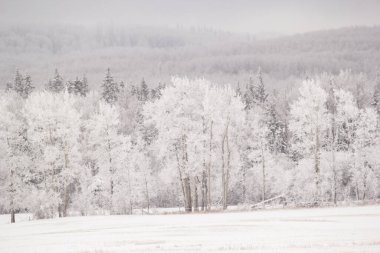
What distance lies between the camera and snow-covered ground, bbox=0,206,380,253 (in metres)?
23.8

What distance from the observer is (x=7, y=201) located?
54.2 meters

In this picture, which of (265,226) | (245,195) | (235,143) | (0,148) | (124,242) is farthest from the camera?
(245,195)

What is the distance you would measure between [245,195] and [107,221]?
1457 inches

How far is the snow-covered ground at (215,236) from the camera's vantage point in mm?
23766

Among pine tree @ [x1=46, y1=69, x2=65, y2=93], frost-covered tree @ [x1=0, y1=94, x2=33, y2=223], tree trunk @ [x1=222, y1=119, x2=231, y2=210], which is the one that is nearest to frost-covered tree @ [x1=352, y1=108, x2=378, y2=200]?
tree trunk @ [x1=222, y1=119, x2=231, y2=210]

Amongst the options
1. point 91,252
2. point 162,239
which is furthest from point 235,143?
point 91,252

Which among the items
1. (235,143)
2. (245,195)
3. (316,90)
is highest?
(316,90)

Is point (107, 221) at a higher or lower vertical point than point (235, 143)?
lower

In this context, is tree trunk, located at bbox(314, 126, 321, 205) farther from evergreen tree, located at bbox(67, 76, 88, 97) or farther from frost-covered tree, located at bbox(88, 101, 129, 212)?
evergreen tree, located at bbox(67, 76, 88, 97)

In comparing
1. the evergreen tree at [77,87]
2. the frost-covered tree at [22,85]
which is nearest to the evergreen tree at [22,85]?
the frost-covered tree at [22,85]

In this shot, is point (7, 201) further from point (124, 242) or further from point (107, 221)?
point (124, 242)

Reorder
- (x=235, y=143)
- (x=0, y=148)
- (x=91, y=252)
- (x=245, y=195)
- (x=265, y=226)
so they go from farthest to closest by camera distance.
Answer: (x=245, y=195)
(x=235, y=143)
(x=0, y=148)
(x=265, y=226)
(x=91, y=252)

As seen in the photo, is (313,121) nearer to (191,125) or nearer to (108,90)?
(191,125)

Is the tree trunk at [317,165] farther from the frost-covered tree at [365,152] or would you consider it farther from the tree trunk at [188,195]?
the tree trunk at [188,195]
